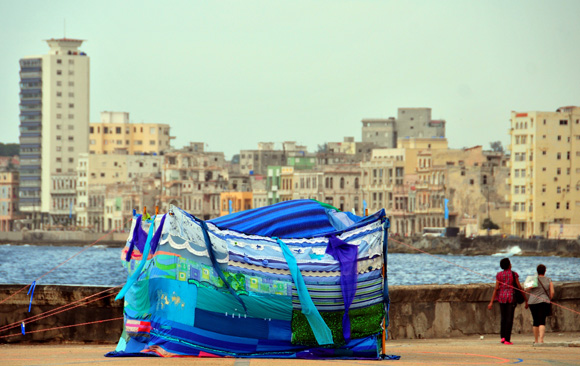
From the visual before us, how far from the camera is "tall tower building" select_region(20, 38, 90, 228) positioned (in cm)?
16462

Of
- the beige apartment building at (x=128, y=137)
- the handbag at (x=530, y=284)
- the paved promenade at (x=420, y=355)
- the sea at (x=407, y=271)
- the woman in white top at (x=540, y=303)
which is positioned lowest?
the sea at (x=407, y=271)

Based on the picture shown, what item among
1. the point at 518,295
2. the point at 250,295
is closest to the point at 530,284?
the point at 518,295

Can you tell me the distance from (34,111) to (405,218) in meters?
67.6

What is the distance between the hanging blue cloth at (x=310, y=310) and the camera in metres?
11.9

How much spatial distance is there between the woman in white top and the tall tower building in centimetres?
15331

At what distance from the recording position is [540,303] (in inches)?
558

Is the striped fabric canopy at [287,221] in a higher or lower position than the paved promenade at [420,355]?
higher

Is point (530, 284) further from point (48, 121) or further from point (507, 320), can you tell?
point (48, 121)

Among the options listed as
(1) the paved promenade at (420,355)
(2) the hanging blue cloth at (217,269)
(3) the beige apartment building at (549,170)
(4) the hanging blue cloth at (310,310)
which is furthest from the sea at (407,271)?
(2) the hanging blue cloth at (217,269)

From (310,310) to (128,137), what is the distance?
16542 cm

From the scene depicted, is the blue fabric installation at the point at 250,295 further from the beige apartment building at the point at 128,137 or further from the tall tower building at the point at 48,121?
the beige apartment building at the point at 128,137

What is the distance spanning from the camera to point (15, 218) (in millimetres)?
167625

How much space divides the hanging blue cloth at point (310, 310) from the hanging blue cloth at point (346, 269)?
23 centimetres

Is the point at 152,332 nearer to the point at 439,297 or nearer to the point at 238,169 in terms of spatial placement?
the point at 439,297
